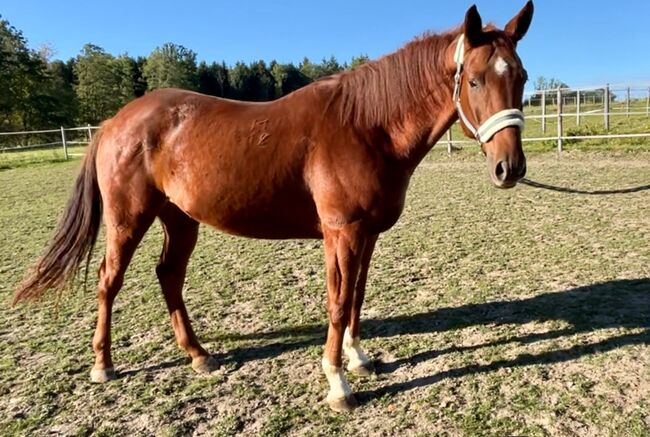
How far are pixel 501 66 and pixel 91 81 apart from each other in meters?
57.5

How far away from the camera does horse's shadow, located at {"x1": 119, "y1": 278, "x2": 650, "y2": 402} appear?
2.89m

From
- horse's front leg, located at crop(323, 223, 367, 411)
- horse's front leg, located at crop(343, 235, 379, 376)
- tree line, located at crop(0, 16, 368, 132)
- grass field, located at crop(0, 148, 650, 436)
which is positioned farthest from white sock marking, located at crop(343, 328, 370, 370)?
tree line, located at crop(0, 16, 368, 132)

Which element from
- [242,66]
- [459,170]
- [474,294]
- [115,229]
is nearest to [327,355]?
[115,229]

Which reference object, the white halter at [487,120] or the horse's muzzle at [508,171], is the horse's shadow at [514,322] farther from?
the white halter at [487,120]

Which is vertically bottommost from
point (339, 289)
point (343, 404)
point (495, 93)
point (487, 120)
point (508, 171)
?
point (343, 404)

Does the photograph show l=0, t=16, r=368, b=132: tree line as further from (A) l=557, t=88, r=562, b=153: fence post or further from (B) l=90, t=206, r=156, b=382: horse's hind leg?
(B) l=90, t=206, r=156, b=382: horse's hind leg

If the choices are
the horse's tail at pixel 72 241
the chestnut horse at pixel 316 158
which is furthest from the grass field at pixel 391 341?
the horse's tail at pixel 72 241

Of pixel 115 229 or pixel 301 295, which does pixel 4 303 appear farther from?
pixel 301 295

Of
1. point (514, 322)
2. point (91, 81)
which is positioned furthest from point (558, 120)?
point (91, 81)

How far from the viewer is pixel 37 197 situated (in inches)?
411

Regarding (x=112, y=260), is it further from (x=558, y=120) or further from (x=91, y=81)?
(x=91, y=81)

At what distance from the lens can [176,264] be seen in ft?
10.6

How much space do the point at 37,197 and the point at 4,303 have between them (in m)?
7.33

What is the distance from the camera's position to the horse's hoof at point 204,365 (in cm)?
293
